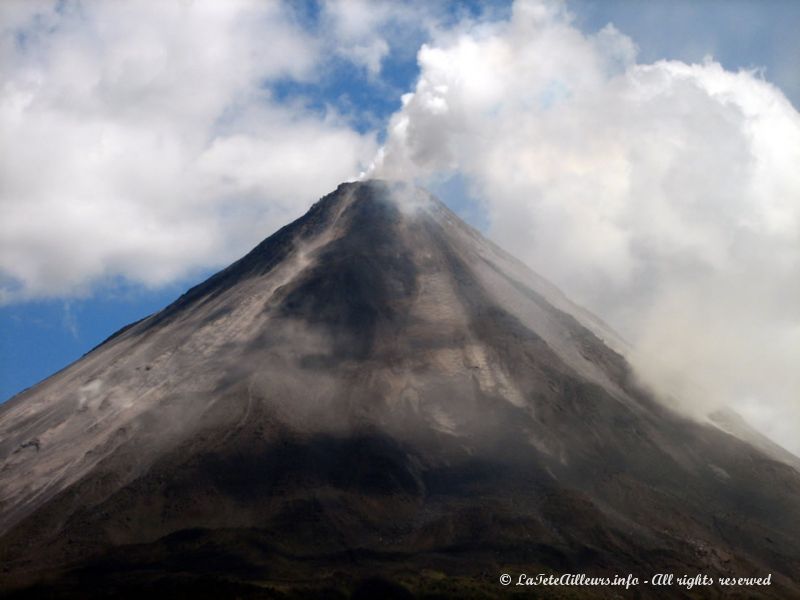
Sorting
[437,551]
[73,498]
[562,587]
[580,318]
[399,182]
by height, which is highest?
[399,182]

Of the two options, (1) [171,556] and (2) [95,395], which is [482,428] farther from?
(2) [95,395]

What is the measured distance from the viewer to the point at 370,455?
79.4m

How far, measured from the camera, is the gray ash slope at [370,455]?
66812 millimetres

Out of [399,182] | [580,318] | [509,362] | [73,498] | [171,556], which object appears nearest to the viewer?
[171,556]

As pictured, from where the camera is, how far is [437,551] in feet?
→ 220

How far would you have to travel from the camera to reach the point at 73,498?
75.6 m

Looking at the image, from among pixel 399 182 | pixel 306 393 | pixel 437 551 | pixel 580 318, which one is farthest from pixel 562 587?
pixel 399 182

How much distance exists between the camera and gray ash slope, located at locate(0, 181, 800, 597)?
66812 mm

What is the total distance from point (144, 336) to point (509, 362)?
59.1 meters

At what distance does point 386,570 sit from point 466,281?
189 feet

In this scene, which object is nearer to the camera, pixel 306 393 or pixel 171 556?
pixel 171 556

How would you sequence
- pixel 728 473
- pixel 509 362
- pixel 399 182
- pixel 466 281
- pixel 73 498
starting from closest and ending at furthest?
pixel 73 498
pixel 728 473
pixel 509 362
pixel 466 281
pixel 399 182

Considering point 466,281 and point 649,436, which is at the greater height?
point 466,281

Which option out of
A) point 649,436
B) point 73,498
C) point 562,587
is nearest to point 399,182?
point 649,436
